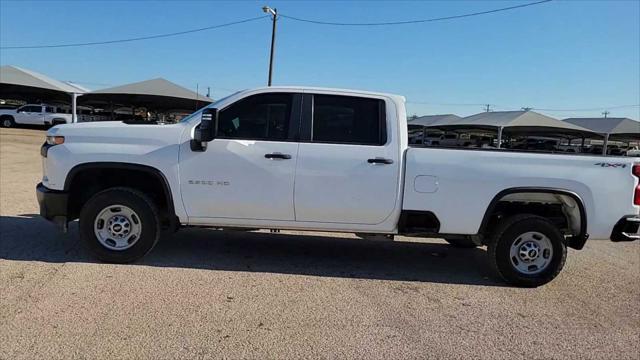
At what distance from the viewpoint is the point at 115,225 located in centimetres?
538

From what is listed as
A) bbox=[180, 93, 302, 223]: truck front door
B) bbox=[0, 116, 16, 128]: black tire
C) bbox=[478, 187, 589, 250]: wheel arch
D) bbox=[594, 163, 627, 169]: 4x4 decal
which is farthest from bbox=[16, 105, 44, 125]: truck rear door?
bbox=[594, 163, 627, 169]: 4x4 decal

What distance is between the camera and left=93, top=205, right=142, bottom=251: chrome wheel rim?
5352 millimetres

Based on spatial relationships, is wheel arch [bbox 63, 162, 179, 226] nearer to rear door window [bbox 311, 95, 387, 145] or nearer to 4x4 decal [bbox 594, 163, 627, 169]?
rear door window [bbox 311, 95, 387, 145]

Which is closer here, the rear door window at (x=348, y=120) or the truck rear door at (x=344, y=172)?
the truck rear door at (x=344, y=172)

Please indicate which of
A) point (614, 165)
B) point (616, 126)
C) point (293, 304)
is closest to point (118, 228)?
point (293, 304)

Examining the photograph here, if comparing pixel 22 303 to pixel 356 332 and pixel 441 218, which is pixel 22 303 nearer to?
pixel 356 332

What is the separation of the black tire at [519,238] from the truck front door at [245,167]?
→ 7.47ft

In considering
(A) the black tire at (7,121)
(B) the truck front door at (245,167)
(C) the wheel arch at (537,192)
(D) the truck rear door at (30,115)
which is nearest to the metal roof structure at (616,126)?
(C) the wheel arch at (537,192)

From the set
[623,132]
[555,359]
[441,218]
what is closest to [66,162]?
[441,218]

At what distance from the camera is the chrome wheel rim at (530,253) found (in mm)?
5438

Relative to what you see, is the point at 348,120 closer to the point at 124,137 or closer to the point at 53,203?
the point at 124,137

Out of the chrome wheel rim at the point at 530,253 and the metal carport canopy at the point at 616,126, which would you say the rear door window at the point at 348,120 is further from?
the metal carport canopy at the point at 616,126

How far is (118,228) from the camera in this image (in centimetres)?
537

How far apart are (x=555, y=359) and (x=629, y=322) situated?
140 centimetres
